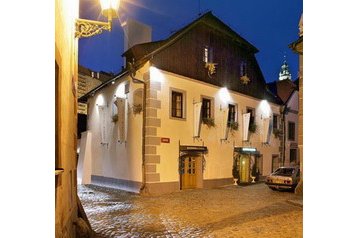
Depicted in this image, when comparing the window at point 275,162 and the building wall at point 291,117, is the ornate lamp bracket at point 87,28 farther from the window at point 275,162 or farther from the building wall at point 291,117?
the building wall at point 291,117

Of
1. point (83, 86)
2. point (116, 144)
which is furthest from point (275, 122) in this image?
point (83, 86)

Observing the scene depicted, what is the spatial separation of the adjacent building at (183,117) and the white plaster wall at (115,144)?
54 millimetres

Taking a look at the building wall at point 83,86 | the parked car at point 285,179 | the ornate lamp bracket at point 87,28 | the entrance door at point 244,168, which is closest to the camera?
the ornate lamp bracket at point 87,28

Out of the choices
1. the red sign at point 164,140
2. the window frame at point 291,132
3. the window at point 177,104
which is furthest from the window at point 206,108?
the window frame at point 291,132

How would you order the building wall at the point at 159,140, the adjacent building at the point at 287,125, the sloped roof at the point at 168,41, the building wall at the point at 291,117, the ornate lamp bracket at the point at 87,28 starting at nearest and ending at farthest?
the ornate lamp bracket at the point at 87,28 < the building wall at the point at 159,140 < the sloped roof at the point at 168,41 < the adjacent building at the point at 287,125 < the building wall at the point at 291,117

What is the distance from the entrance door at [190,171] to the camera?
16.1m

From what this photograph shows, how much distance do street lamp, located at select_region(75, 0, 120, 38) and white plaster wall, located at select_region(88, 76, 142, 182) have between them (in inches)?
344

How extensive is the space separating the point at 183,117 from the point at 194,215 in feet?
23.3

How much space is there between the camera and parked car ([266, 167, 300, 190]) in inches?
633

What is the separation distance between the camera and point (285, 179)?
53.1 ft

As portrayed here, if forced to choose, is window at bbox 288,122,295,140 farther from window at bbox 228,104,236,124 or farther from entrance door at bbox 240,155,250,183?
window at bbox 228,104,236,124

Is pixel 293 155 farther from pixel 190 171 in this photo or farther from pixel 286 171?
pixel 190 171
